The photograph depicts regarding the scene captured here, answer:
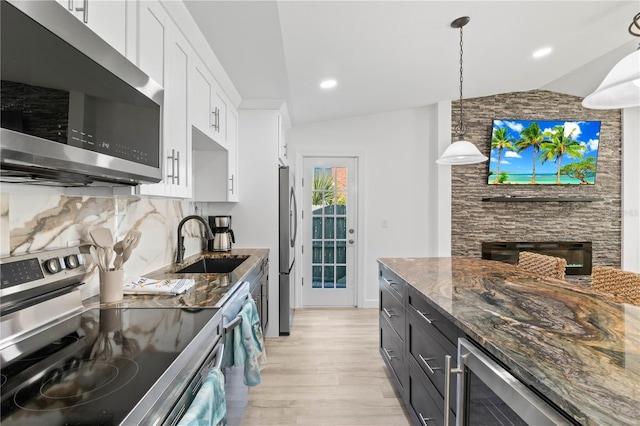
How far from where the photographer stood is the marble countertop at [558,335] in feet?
2.27

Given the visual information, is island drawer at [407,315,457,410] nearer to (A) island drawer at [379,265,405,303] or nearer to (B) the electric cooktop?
(A) island drawer at [379,265,405,303]

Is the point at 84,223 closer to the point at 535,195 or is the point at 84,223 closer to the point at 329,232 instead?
the point at 329,232

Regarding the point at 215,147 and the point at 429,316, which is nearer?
the point at 429,316

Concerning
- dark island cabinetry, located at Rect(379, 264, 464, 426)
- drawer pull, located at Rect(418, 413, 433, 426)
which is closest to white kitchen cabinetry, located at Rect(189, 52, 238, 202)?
dark island cabinetry, located at Rect(379, 264, 464, 426)

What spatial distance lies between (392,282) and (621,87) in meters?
1.58

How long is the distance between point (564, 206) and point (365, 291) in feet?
9.64

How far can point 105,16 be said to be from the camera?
1.19 m

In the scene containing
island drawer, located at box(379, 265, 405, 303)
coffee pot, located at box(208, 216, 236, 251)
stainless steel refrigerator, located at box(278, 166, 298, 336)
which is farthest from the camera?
stainless steel refrigerator, located at box(278, 166, 298, 336)

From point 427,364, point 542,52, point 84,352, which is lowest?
point 427,364

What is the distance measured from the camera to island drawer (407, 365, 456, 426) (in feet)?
4.83

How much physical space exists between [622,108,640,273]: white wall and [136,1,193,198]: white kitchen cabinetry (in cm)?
554

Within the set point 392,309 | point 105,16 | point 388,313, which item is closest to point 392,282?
point 392,309

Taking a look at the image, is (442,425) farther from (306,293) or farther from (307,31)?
(306,293)

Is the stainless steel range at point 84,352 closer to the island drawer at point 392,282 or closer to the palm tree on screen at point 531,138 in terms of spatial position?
the island drawer at point 392,282
